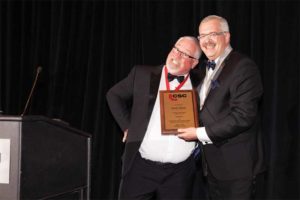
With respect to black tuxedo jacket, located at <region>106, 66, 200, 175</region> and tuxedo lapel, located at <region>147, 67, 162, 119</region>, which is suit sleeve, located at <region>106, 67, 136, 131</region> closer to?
black tuxedo jacket, located at <region>106, 66, 200, 175</region>

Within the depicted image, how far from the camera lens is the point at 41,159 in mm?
2627

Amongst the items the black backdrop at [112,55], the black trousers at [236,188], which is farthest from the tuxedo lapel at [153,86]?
the black backdrop at [112,55]

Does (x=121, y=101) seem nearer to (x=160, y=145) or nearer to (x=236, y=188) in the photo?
(x=160, y=145)

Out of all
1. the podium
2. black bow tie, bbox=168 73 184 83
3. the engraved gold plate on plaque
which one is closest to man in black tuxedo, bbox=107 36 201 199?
black bow tie, bbox=168 73 184 83

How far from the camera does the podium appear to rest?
2.45 metres

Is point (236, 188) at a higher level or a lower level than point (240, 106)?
lower

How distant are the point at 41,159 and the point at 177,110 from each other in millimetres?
975

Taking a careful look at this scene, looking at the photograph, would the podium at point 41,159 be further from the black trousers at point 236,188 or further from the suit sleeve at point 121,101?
the black trousers at point 236,188

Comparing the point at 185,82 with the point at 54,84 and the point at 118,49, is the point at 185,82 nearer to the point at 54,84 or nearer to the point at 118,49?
the point at 118,49

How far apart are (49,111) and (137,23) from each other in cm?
151

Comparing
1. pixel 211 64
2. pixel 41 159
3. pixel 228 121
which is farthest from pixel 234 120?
pixel 41 159

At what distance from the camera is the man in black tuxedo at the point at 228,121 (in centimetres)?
266

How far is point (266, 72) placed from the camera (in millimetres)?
4285

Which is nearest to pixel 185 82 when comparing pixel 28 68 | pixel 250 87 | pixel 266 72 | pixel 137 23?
pixel 250 87
